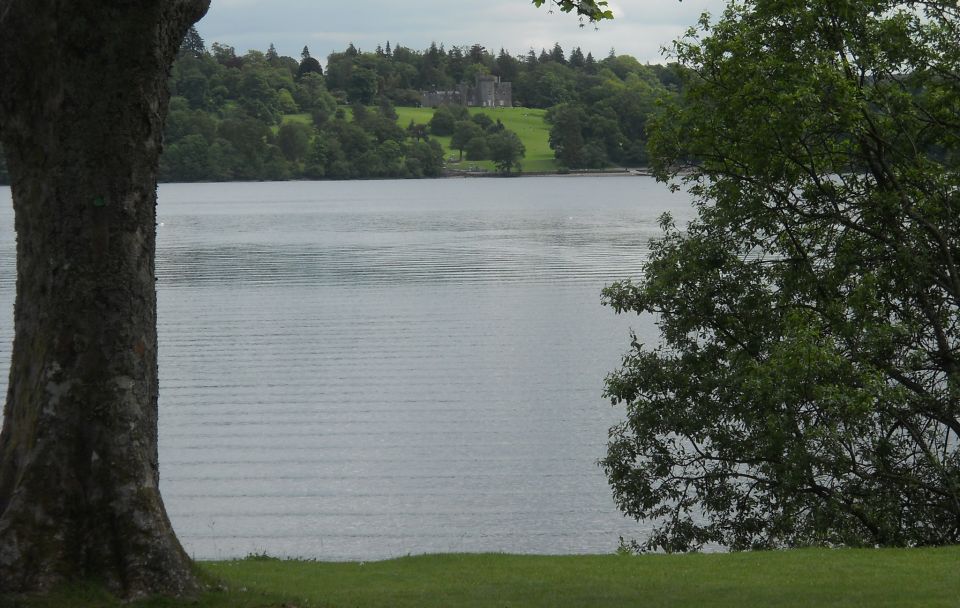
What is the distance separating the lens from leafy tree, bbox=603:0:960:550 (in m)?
17.1

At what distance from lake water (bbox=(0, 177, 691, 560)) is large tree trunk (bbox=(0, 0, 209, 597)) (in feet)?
48.3

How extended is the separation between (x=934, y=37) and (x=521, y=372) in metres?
26.4

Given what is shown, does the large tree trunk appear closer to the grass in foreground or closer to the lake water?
the grass in foreground

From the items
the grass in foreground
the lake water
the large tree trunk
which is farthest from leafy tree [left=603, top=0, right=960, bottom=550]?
the large tree trunk

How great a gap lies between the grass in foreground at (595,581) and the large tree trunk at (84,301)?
44cm

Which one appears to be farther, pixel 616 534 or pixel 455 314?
pixel 455 314

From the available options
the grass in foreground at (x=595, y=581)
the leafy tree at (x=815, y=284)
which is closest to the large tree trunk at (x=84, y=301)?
the grass in foreground at (x=595, y=581)

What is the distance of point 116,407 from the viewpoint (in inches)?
361

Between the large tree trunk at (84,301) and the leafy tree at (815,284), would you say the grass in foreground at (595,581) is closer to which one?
the large tree trunk at (84,301)

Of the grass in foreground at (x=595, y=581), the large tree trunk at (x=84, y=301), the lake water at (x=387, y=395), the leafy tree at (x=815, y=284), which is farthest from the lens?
the lake water at (x=387, y=395)

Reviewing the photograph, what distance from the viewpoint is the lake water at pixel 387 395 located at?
26156 mm

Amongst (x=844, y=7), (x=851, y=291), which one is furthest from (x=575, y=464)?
(x=844, y=7)

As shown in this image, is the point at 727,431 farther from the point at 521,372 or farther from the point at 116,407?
the point at 521,372

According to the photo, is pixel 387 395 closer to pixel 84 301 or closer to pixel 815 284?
pixel 815 284
